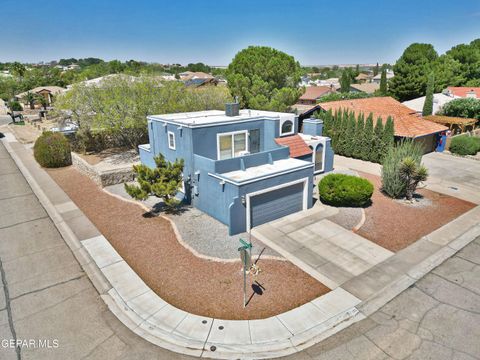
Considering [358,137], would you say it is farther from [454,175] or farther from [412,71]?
[412,71]

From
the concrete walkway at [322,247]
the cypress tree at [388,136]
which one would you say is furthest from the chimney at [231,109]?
the cypress tree at [388,136]

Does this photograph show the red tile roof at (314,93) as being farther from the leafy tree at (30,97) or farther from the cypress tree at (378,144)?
the leafy tree at (30,97)

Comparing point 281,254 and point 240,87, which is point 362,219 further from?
point 240,87

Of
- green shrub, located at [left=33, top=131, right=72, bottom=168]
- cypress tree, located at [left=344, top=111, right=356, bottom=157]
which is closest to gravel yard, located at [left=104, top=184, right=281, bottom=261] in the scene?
green shrub, located at [left=33, top=131, right=72, bottom=168]

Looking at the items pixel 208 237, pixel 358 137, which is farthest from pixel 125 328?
pixel 358 137

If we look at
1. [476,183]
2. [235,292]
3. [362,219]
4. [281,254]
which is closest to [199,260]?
[235,292]

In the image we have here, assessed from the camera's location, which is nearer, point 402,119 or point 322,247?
point 322,247

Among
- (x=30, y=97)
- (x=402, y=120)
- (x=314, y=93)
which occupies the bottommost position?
(x=402, y=120)
